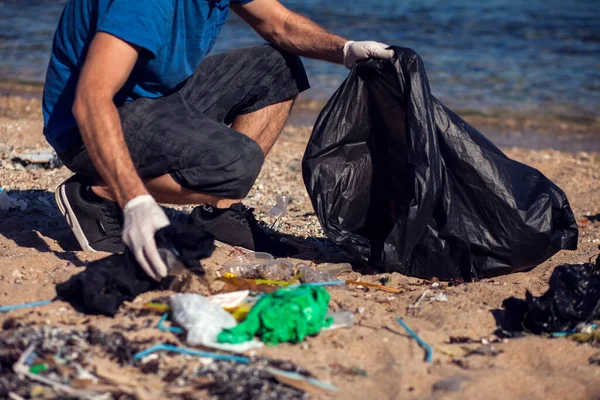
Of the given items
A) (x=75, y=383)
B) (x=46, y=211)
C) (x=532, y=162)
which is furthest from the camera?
(x=532, y=162)

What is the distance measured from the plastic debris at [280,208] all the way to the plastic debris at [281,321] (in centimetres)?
162

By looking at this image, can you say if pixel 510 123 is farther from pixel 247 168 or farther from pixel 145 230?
pixel 145 230

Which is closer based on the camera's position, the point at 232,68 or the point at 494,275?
the point at 494,275

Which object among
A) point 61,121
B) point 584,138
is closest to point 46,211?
point 61,121

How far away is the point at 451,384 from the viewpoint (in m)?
2.18

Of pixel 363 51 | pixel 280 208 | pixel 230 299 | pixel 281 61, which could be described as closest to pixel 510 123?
pixel 280 208

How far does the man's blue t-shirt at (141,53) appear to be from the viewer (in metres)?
2.80

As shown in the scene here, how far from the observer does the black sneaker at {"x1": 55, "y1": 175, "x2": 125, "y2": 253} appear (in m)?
3.13

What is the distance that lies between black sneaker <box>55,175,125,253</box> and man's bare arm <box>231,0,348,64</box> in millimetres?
1081

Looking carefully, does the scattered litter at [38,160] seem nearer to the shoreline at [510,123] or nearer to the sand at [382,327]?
the sand at [382,327]

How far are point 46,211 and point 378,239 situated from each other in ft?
5.72

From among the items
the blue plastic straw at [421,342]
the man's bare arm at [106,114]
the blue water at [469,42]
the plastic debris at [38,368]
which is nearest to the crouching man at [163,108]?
the man's bare arm at [106,114]

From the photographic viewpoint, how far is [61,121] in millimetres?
3002

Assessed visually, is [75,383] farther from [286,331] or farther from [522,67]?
[522,67]
